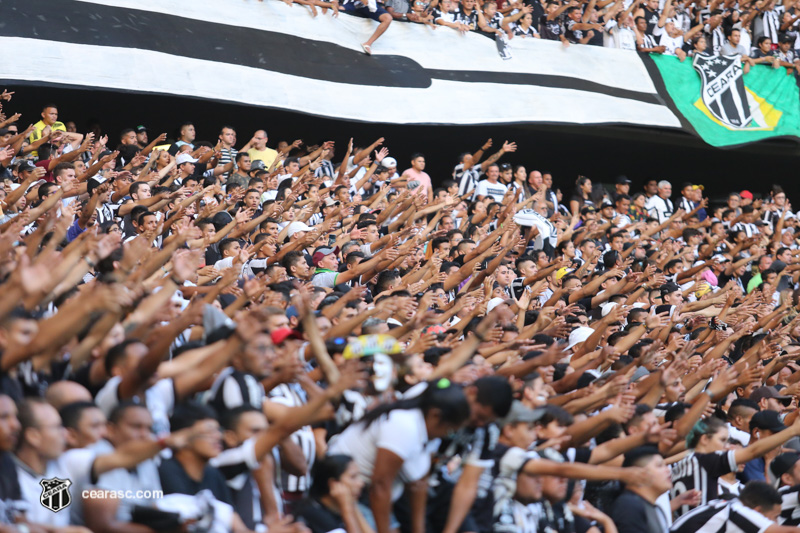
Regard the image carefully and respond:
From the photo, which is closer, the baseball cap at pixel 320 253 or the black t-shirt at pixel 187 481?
the black t-shirt at pixel 187 481

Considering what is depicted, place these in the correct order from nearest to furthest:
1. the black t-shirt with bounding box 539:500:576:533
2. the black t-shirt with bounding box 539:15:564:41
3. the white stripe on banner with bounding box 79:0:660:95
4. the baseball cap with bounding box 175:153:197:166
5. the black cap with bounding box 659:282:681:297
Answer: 1. the black t-shirt with bounding box 539:500:576:533
2. the black cap with bounding box 659:282:681:297
3. the baseball cap with bounding box 175:153:197:166
4. the white stripe on banner with bounding box 79:0:660:95
5. the black t-shirt with bounding box 539:15:564:41

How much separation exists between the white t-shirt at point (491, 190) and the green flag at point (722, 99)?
3.81 m

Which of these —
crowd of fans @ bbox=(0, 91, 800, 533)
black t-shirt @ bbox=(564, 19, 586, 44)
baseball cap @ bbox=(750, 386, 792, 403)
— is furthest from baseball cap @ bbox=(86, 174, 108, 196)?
black t-shirt @ bbox=(564, 19, 586, 44)

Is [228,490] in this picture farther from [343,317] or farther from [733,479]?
[733,479]

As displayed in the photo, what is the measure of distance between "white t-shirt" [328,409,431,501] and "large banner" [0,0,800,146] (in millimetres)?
7996

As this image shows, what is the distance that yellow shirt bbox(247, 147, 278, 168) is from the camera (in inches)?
471

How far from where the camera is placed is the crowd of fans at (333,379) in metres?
3.67

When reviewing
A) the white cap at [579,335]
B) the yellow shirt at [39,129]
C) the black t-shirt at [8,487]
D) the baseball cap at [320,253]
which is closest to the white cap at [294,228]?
the baseball cap at [320,253]

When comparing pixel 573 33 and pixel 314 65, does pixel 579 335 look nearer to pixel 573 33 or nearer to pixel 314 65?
pixel 314 65

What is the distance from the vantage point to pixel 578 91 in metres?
14.6

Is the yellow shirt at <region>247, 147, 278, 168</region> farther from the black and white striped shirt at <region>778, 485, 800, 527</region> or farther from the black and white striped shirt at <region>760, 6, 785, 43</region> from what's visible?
the black and white striped shirt at <region>760, 6, 785, 43</region>

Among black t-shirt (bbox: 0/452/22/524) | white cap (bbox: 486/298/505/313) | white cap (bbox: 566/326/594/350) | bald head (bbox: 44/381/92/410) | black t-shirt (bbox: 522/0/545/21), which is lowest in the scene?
white cap (bbox: 566/326/594/350)

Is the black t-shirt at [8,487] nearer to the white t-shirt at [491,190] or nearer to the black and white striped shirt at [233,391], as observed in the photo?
the black and white striped shirt at [233,391]

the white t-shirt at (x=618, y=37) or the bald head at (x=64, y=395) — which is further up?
the white t-shirt at (x=618, y=37)
